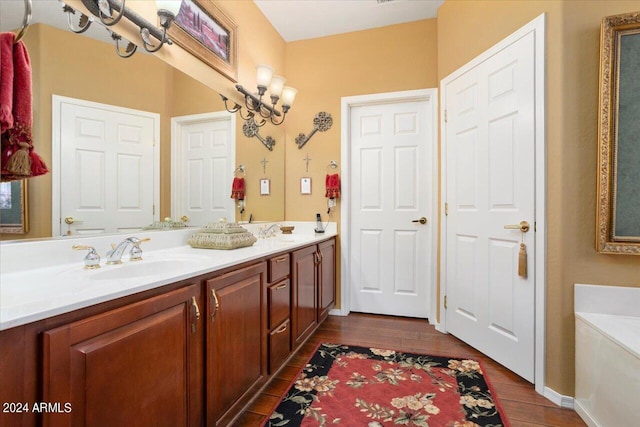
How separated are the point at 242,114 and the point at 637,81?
2438mm

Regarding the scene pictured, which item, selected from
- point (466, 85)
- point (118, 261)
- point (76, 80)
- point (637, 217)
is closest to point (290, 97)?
point (466, 85)

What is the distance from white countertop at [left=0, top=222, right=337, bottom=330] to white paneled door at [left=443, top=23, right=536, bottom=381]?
149 centimetres

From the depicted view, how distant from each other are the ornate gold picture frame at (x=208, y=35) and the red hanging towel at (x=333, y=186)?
1.19m

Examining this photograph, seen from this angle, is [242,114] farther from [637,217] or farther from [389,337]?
[637,217]

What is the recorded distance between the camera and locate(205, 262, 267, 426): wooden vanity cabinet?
1247 mm

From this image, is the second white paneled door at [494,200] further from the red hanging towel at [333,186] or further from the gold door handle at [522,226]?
the red hanging towel at [333,186]

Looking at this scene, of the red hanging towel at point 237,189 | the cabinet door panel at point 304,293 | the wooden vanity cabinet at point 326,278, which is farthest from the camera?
the wooden vanity cabinet at point 326,278

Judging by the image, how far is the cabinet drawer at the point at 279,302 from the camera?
1755 mm

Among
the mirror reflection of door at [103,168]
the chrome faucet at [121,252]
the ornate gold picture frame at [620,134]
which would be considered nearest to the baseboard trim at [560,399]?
the ornate gold picture frame at [620,134]

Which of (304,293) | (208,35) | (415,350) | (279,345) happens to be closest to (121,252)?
(279,345)

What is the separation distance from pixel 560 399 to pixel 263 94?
2.82m

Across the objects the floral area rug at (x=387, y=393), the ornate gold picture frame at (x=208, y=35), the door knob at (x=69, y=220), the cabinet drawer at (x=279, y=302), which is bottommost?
the floral area rug at (x=387, y=393)

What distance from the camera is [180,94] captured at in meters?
1.84

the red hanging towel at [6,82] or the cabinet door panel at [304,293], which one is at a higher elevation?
the red hanging towel at [6,82]
